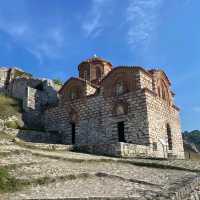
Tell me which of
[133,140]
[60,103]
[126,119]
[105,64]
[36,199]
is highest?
[105,64]

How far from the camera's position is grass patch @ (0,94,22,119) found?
78.7ft

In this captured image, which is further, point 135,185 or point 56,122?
point 56,122

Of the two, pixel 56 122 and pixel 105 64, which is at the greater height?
pixel 105 64

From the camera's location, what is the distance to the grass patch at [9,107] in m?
24.0

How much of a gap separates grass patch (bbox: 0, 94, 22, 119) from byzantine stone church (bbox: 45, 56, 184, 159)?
251 centimetres

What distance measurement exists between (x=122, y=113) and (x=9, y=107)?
1016cm

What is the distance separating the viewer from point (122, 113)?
69.1 feet

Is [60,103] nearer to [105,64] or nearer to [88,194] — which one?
[105,64]

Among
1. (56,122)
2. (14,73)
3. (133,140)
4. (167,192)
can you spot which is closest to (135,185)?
(167,192)

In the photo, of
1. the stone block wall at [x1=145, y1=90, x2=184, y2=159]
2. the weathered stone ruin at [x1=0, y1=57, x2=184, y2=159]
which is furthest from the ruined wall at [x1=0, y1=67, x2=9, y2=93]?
the stone block wall at [x1=145, y1=90, x2=184, y2=159]

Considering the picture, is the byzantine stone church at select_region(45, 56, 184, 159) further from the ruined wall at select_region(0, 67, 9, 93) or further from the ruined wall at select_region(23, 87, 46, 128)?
the ruined wall at select_region(0, 67, 9, 93)

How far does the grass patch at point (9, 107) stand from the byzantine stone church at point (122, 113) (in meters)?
2.51

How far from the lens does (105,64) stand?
93.5 ft

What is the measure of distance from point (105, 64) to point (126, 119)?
30.4 feet
